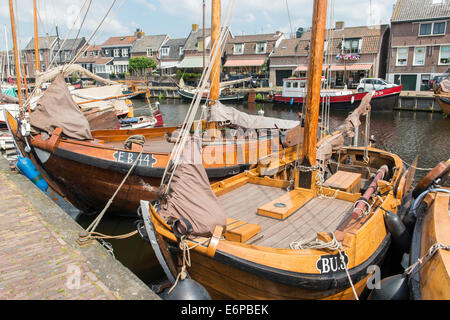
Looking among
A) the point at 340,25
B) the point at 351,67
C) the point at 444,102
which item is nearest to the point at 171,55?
the point at 340,25

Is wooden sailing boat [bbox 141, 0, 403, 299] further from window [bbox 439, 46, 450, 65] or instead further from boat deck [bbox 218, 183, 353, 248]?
window [bbox 439, 46, 450, 65]

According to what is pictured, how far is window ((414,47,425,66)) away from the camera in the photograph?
36469mm

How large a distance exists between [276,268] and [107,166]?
5.73 m

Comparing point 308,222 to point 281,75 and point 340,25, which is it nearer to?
point 281,75

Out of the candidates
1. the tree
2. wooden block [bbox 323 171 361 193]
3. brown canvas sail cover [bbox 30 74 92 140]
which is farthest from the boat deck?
the tree

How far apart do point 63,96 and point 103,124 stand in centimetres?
594

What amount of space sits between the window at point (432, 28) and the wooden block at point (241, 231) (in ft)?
131

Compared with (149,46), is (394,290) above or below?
below

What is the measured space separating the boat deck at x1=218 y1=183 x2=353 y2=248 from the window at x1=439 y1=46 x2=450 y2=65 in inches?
1453

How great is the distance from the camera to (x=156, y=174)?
28.6 feet

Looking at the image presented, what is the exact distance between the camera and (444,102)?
2848cm

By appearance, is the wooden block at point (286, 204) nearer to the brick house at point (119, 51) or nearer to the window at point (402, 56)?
the window at point (402, 56)
